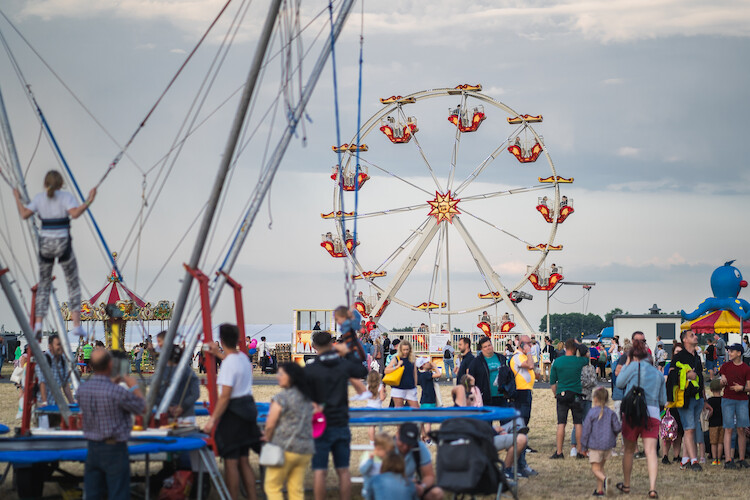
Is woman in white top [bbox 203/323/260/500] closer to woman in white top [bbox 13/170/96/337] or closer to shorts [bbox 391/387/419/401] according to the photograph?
woman in white top [bbox 13/170/96/337]

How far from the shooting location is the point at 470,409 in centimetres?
1194

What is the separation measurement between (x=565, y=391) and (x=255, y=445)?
611 cm

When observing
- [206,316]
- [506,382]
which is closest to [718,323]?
[506,382]

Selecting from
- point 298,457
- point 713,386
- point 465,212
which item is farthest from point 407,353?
point 465,212

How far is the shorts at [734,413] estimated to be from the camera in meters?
13.2

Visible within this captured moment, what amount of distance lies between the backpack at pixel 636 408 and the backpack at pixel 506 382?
7.55 ft

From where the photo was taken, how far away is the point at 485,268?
39656 millimetres

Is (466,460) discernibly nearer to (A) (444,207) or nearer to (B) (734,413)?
(B) (734,413)

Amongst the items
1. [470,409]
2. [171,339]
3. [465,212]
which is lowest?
[470,409]

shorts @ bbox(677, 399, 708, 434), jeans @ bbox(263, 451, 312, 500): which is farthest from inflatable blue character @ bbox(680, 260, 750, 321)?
jeans @ bbox(263, 451, 312, 500)

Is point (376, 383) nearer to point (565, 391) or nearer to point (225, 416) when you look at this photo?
point (565, 391)

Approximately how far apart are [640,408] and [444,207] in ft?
93.7

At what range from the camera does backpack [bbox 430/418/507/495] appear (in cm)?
872

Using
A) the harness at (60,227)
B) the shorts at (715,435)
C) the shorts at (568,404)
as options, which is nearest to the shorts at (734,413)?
the shorts at (715,435)
